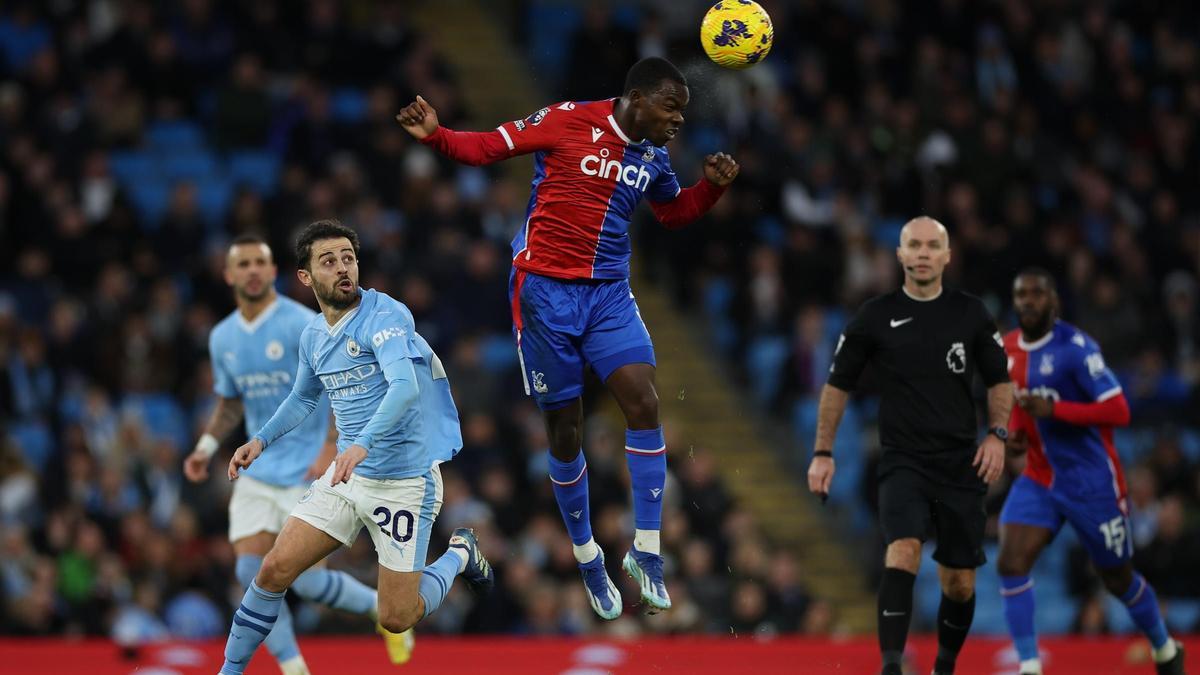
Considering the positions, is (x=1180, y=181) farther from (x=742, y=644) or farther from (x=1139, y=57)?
(x=742, y=644)

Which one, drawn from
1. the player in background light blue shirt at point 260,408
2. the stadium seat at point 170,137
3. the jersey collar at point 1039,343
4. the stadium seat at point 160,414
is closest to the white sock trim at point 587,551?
the player in background light blue shirt at point 260,408

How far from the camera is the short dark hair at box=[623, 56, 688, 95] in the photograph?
9.37 metres

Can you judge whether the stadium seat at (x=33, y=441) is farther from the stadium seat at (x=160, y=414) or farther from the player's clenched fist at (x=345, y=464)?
the player's clenched fist at (x=345, y=464)

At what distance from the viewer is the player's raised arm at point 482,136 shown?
29.6ft

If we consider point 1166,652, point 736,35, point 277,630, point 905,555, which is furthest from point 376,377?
point 1166,652

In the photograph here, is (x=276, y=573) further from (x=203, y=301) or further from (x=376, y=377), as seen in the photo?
(x=203, y=301)

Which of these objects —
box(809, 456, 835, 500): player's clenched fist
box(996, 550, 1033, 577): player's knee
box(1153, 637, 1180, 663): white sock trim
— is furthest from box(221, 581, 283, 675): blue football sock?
box(1153, 637, 1180, 663): white sock trim

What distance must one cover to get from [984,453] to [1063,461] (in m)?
1.76

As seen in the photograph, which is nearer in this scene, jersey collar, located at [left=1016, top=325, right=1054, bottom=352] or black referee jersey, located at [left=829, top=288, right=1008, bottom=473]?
black referee jersey, located at [left=829, top=288, right=1008, bottom=473]

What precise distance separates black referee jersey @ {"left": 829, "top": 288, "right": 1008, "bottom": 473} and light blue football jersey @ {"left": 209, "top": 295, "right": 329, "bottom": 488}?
347 centimetres

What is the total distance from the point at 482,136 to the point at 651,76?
1.01 metres

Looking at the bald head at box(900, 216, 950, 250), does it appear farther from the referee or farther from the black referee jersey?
the black referee jersey

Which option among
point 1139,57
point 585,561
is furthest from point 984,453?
point 1139,57

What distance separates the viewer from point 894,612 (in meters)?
9.57
